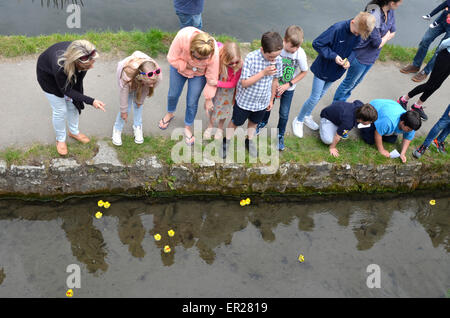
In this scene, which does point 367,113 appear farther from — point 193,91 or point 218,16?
point 218,16

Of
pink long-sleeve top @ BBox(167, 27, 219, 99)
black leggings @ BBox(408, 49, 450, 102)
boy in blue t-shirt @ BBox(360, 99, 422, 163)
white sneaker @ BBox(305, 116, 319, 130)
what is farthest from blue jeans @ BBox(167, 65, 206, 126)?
black leggings @ BBox(408, 49, 450, 102)

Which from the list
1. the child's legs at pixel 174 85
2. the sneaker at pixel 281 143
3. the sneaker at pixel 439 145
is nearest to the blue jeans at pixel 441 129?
the sneaker at pixel 439 145

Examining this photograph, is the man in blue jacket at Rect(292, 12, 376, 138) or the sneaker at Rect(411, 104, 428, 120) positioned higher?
the man in blue jacket at Rect(292, 12, 376, 138)

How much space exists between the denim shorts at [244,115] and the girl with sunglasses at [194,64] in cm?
29

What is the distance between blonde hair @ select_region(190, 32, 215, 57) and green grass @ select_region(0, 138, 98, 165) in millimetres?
1691

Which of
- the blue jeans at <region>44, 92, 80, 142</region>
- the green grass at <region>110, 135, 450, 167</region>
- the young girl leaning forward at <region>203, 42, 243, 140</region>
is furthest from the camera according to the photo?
the green grass at <region>110, 135, 450, 167</region>

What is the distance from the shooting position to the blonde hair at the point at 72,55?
3248 millimetres

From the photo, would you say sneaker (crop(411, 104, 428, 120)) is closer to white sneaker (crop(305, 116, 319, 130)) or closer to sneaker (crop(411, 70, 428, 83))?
sneaker (crop(411, 70, 428, 83))

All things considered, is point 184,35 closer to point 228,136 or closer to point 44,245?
point 228,136

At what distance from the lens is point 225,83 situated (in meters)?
3.93

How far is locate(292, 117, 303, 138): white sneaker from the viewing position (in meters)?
4.90

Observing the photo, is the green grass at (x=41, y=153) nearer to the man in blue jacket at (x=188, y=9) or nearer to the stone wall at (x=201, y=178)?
the stone wall at (x=201, y=178)

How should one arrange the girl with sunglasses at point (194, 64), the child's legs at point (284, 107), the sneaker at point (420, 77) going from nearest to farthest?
the girl with sunglasses at point (194, 64) → the child's legs at point (284, 107) → the sneaker at point (420, 77)
